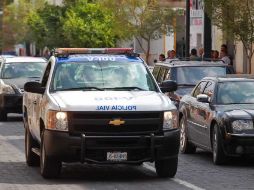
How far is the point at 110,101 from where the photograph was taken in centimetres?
1291

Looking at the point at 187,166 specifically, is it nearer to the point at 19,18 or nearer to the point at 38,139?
the point at 38,139

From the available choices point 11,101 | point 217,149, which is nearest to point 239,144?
point 217,149

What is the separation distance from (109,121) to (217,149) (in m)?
3.27

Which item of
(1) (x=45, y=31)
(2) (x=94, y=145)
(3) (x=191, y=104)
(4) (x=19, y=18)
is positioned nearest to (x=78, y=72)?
(2) (x=94, y=145)

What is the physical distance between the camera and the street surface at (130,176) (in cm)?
1267

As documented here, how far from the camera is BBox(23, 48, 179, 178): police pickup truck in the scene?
12.7m

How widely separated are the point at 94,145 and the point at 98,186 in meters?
0.56

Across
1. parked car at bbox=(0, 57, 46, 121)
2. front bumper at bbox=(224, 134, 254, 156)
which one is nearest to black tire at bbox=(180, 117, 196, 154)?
front bumper at bbox=(224, 134, 254, 156)

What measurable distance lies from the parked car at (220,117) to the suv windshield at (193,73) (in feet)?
11.2

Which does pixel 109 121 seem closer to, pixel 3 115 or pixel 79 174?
pixel 79 174

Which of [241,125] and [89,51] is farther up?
[89,51]

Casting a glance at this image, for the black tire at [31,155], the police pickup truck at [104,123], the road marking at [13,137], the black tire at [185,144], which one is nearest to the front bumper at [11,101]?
the road marking at [13,137]

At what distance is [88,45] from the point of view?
52.4 metres

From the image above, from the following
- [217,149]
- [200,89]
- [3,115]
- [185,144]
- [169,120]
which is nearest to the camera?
[169,120]
